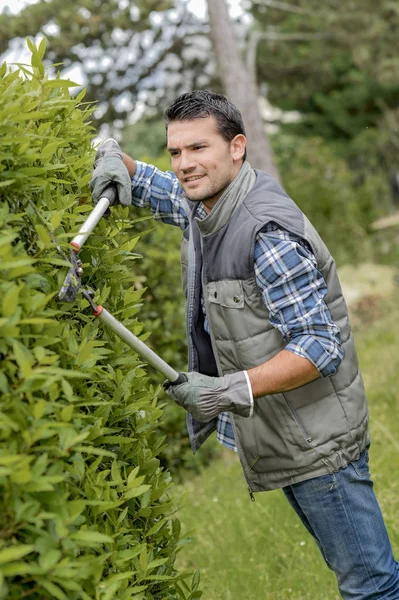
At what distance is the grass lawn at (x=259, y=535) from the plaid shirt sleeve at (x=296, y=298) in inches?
36.3

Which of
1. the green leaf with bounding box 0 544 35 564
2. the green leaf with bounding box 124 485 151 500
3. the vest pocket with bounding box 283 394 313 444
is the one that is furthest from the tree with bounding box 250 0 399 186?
the green leaf with bounding box 0 544 35 564

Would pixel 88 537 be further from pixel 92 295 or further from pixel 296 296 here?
pixel 296 296

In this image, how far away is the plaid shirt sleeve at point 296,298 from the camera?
253cm

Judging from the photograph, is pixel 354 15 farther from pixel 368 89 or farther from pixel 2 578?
pixel 2 578

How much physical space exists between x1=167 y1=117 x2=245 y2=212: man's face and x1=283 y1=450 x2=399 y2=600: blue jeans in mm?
1106

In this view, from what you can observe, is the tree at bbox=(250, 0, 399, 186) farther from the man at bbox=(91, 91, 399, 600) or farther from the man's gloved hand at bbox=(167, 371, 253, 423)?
the man's gloved hand at bbox=(167, 371, 253, 423)

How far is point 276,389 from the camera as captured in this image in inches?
99.4

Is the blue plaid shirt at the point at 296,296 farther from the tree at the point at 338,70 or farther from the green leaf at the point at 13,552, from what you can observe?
the tree at the point at 338,70

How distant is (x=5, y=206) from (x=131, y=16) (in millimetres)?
13882

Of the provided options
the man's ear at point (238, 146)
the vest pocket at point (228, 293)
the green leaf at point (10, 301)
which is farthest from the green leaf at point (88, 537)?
the man's ear at point (238, 146)

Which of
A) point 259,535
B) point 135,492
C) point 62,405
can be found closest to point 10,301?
point 62,405

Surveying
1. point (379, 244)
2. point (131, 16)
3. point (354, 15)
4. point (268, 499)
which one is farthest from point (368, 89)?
point (268, 499)

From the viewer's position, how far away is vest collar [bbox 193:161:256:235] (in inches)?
107

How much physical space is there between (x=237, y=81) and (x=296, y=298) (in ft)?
40.9
